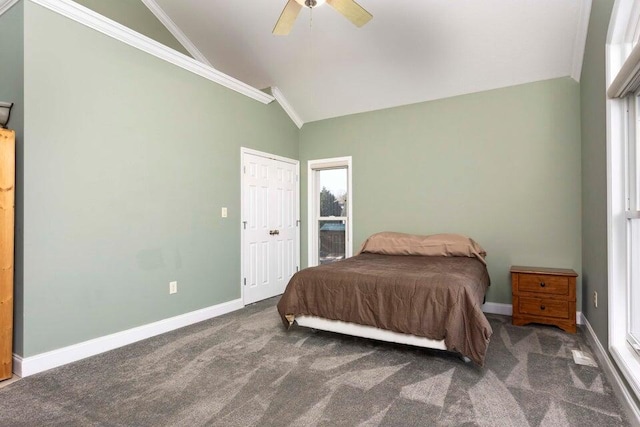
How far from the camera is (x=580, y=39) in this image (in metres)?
3.00

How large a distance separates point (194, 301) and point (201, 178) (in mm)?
1294

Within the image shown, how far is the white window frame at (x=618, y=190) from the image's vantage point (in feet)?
6.63

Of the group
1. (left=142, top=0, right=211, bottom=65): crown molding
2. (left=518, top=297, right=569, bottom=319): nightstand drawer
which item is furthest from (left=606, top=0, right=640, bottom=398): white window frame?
(left=142, top=0, right=211, bottom=65): crown molding

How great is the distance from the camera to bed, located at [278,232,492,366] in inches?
90.4

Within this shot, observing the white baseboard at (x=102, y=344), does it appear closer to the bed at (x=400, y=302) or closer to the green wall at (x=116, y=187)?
the green wall at (x=116, y=187)

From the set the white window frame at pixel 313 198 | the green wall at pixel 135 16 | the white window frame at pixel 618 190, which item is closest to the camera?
the white window frame at pixel 618 190

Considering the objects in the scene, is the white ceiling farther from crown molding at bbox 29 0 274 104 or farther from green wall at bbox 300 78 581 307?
crown molding at bbox 29 0 274 104

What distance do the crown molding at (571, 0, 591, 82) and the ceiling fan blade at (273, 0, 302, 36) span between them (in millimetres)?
2342

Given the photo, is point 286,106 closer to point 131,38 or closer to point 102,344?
point 131,38

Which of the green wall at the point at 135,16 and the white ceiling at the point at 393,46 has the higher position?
the green wall at the point at 135,16

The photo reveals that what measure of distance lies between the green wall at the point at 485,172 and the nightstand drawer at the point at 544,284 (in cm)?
51

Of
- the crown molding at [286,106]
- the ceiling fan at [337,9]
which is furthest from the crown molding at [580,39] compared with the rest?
the crown molding at [286,106]

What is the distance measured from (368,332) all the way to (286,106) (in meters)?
3.41

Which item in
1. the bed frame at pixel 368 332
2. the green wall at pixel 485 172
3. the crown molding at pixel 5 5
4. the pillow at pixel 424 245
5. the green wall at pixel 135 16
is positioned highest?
the green wall at pixel 135 16
